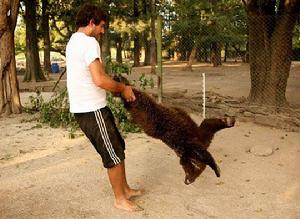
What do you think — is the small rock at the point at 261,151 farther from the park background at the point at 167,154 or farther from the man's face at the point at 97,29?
the man's face at the point at 97,29

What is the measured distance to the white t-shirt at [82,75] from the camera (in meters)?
3.66

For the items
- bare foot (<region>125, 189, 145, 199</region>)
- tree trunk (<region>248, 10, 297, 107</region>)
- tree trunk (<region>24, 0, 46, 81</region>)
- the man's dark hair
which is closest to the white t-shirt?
the man's dark hair

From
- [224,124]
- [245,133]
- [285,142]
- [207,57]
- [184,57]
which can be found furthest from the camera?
[207,57]

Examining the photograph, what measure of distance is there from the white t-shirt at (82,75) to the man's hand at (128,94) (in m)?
0.20

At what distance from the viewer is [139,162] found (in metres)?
5.87

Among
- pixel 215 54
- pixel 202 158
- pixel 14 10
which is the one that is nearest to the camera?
pixel 202 158

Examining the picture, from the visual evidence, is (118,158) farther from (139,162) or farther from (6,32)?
Result: (6,32)

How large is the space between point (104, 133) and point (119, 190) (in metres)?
0.60

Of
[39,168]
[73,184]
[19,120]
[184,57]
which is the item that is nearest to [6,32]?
[19,120]

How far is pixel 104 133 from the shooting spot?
383cm

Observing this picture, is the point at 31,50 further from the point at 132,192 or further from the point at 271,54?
the point at 132,192

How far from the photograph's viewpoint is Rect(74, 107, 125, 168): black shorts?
3.82 m

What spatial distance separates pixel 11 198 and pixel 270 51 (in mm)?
6846

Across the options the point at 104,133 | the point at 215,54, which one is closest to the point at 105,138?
the point at 104,133
